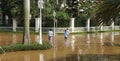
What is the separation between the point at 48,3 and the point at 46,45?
24.2m

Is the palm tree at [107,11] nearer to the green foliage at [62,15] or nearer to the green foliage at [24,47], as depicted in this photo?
the green foliage at [24,47]

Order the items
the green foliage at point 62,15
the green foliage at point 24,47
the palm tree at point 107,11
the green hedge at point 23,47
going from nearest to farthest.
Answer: the palm tree at point 107,11 → the green hedge at point 23,47 → the green foliage at point 24,47 → the green foliage at point 62,15

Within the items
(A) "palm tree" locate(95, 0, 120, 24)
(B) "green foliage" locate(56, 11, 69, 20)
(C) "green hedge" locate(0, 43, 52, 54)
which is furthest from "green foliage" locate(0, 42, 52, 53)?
(B) "green foliage" locate(56, 11, 69, 20)

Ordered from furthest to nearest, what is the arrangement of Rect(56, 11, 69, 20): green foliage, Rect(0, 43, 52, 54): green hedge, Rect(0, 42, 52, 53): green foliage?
Rect(56, 11, 69, 20): green foliage
Rect(0, 42, 52, 53): green foliage
Rect(0, 43, 52, 54): green hedge

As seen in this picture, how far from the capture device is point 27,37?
86.5 ft

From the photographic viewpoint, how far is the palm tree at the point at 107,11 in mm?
12291

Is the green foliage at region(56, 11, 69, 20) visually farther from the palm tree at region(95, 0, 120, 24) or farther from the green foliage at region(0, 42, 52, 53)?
the palm tree at region(95, 0, 120, 24)

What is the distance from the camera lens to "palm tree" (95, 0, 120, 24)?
1229cm

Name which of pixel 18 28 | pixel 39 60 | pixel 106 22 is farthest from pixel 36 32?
pixel 106 22

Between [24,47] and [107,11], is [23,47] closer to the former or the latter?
[24,47]

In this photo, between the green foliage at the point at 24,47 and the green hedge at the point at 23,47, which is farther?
the green foliage at the point at 24,47

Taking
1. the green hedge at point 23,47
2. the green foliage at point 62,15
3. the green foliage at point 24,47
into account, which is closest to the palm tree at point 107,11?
the green hedge at point 23,47

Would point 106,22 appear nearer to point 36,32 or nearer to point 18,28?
point 36,32

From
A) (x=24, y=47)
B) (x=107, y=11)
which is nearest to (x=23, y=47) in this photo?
(x=24, y=47)
